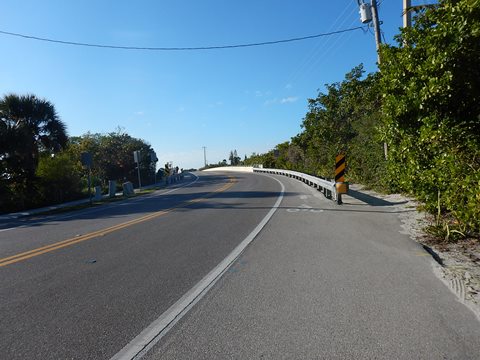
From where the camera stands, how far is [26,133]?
20.6 meters

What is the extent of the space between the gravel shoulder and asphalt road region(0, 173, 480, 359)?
18cm

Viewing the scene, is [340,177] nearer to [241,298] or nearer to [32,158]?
[241,298]

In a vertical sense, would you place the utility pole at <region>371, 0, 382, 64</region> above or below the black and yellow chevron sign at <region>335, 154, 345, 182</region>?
above

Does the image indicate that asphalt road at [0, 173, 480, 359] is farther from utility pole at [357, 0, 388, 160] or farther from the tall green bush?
utility pole at [357, 0, 388, 160]

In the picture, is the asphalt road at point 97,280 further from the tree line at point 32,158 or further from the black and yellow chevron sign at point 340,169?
the tree line at point 32,158

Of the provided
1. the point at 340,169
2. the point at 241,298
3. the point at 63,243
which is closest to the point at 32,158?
the point at 63,243

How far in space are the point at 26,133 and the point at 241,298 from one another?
19696mm

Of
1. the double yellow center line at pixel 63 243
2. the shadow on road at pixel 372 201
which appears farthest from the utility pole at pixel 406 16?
the double yellow center line at pixel 63 243

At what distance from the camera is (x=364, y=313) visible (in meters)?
4.27

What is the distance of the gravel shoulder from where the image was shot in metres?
4.78

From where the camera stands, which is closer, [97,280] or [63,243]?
[97,280]

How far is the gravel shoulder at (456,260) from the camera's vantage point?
478 cm

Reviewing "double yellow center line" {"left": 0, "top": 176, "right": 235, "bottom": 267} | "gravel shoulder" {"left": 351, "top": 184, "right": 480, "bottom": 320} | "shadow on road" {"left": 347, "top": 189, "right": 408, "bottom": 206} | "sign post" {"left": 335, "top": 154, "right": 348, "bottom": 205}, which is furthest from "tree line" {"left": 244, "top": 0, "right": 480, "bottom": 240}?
"double yellow center line" {"left": 0, "top": 176, "right": 235, "bottom": 267}

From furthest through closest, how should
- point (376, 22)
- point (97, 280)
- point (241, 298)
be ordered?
point (376, 22), point (97, 280), point (241, 298)
